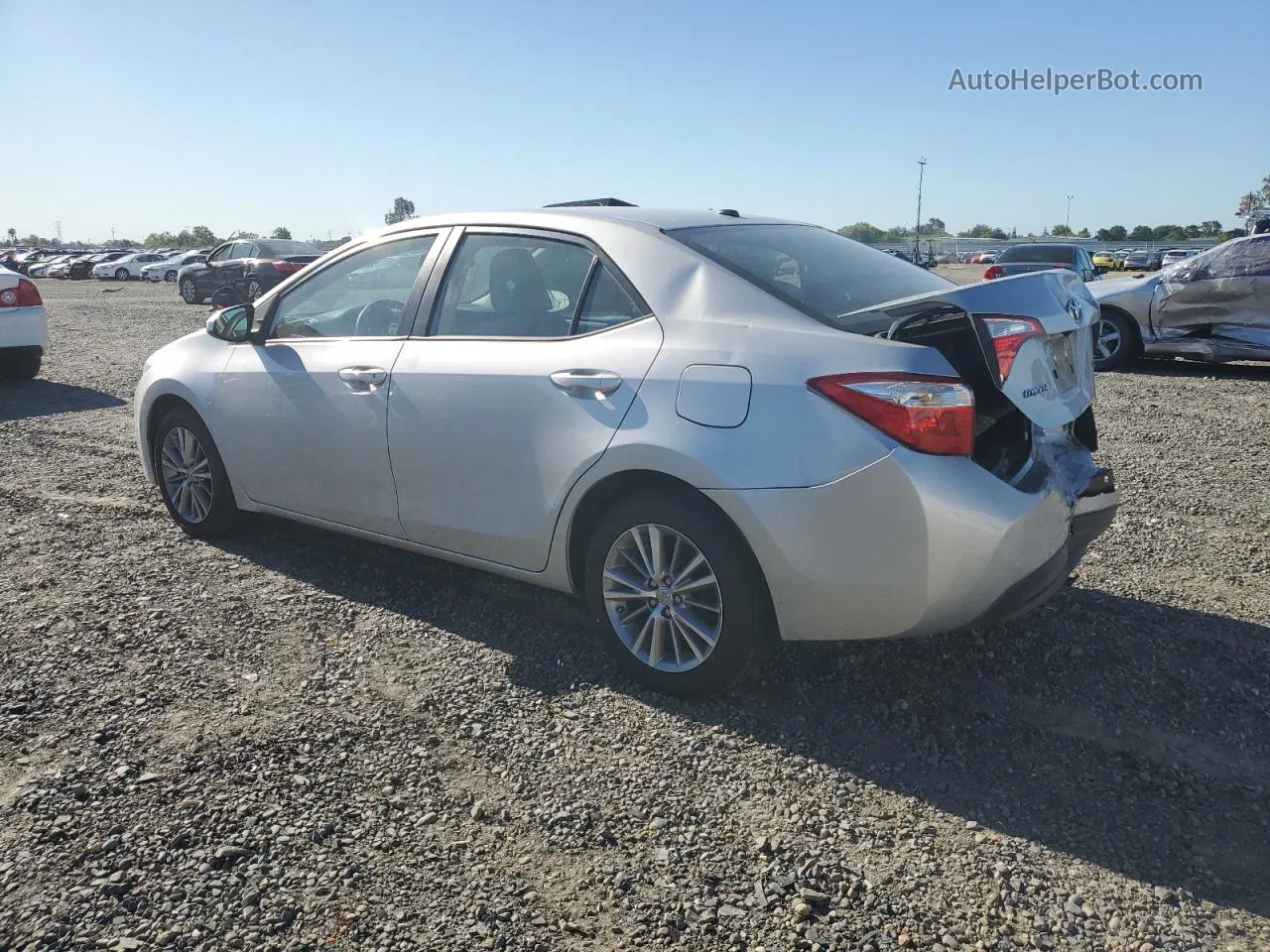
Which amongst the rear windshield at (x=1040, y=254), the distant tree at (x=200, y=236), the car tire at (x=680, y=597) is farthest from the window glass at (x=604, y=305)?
the distant tree at (x=200, y=236)

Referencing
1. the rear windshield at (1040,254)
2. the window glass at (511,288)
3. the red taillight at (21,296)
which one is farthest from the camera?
the rear windshield at (1040,254)

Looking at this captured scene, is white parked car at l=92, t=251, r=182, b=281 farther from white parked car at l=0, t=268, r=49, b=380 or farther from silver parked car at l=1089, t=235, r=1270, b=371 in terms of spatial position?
silver parked car at l=1089, t=235, r=1270, b=371

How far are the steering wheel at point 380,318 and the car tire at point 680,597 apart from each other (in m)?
1.39

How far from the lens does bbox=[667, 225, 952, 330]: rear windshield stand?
3506 mm

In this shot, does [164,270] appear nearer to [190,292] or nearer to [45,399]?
[190,292]

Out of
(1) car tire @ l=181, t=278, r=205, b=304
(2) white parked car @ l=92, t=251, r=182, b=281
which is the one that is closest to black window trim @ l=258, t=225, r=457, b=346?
(1) car tire @ l=181, t=278, r=205, b=304

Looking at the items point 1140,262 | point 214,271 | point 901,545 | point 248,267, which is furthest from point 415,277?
point 1140,262

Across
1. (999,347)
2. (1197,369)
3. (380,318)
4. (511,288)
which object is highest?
(511,288)

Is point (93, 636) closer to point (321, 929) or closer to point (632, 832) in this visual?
point (321, 929)

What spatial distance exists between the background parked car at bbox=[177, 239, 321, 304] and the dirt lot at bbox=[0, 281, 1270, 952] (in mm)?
19485

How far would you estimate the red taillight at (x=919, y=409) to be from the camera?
3.05 m

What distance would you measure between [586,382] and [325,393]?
1.46 m

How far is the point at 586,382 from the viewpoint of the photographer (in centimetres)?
359

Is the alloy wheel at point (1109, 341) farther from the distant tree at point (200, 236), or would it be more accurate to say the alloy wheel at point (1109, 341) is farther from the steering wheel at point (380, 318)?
the distant tree at point (200, 236)
